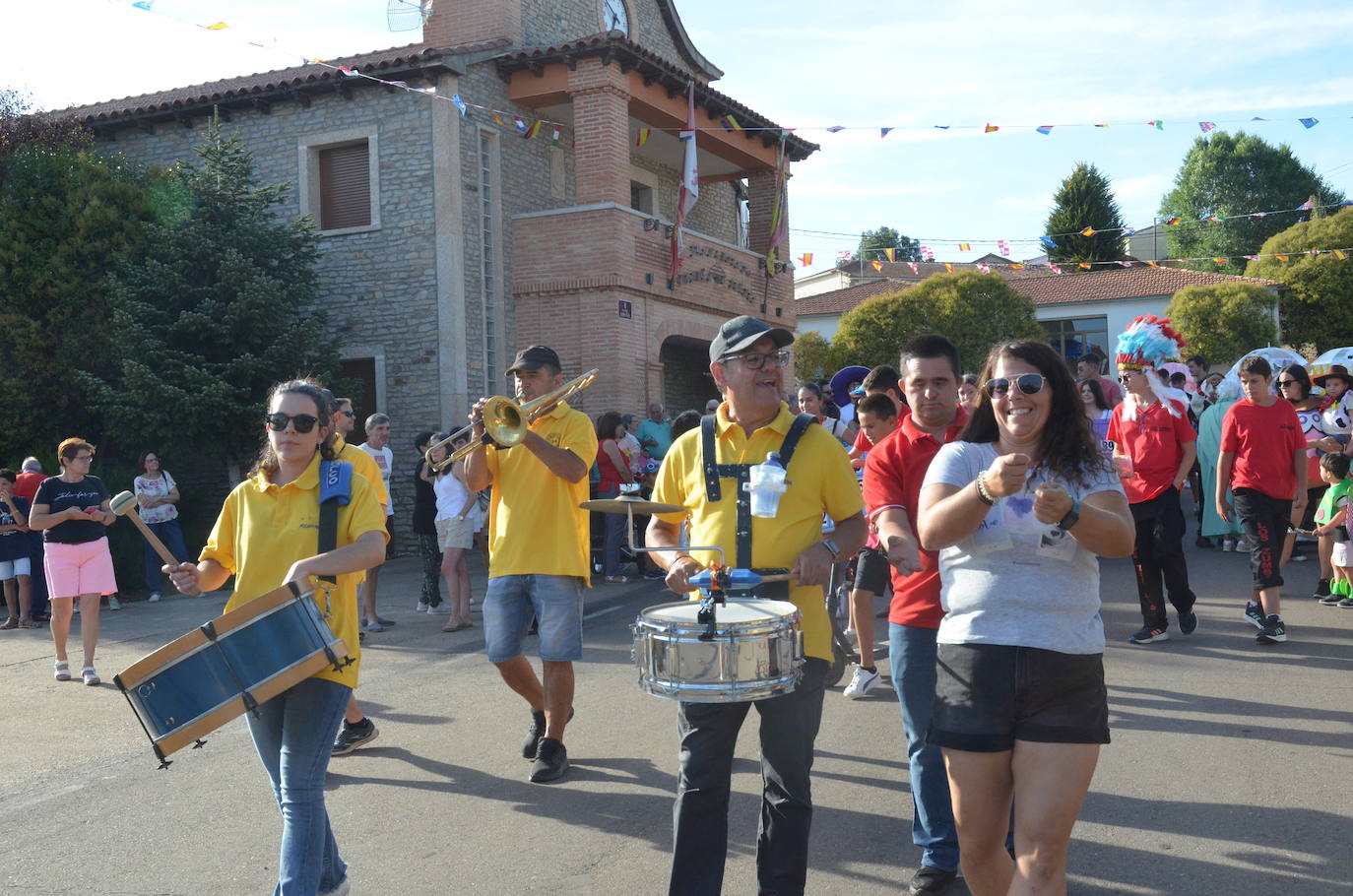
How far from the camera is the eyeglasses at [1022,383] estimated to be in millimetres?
3131

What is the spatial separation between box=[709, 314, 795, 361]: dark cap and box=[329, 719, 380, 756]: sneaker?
12.0ft

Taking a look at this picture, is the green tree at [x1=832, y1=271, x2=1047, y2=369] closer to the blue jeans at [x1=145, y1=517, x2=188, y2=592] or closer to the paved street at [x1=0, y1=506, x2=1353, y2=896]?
the blue jeans at [x1=145, y1=517, x2=188, y2=592]

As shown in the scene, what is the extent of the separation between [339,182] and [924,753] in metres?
17.1

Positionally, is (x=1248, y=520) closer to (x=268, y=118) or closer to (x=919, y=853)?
(x=919, y=853)

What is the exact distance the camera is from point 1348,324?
4512cm

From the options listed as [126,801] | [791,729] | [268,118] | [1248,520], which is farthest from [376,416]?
[268,118]

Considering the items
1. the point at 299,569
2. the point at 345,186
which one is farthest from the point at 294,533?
the point at 345,186

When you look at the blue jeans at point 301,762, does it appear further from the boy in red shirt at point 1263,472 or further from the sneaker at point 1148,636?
the boy in red shirt at point 1263,472

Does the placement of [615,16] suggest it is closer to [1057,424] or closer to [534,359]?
[534,359]

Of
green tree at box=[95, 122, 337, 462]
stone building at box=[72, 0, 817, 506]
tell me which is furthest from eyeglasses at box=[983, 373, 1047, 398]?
stone building at box=[72, 0, 817, 506]

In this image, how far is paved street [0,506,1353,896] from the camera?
4477 mm

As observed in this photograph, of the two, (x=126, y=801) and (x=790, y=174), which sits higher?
(x=790, y=174)

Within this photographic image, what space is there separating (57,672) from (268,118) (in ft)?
41.9

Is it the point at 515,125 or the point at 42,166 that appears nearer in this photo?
the point at 42,166
